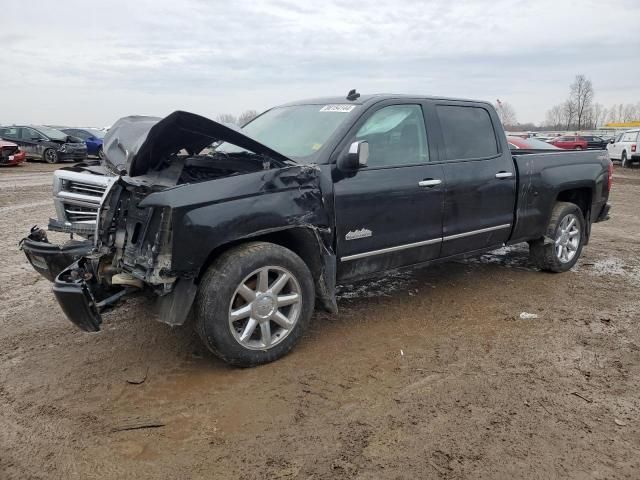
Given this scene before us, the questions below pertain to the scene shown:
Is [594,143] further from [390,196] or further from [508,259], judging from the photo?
[390,196]

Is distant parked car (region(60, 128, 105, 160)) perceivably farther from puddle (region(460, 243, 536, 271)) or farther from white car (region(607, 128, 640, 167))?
white car (region(607, 128, 640, 167))

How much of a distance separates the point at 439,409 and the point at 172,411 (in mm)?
1598

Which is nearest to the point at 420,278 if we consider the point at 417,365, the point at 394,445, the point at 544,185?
the point at 544,185

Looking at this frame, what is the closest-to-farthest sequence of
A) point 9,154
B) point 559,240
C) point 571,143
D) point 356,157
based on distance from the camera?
point 356,157 → point 559,240 → point 9,154 → point 571,143

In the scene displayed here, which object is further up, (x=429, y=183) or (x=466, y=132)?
(x=466, y=132)

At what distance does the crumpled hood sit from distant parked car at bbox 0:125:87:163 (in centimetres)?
1899

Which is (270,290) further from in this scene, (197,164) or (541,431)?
(541,431)

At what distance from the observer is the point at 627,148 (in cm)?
2375

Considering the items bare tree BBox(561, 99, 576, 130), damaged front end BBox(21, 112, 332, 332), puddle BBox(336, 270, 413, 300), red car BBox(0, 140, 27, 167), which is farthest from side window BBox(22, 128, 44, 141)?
bare tree BBox(561, 99, 576, 130)

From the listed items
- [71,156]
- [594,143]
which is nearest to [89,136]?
[71,156]

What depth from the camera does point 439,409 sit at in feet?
10.2

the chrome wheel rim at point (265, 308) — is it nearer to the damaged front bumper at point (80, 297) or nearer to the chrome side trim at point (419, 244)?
the chrome side trim at point (419, 244)

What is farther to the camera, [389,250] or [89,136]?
[89,136]

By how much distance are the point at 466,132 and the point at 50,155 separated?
20.8 m
